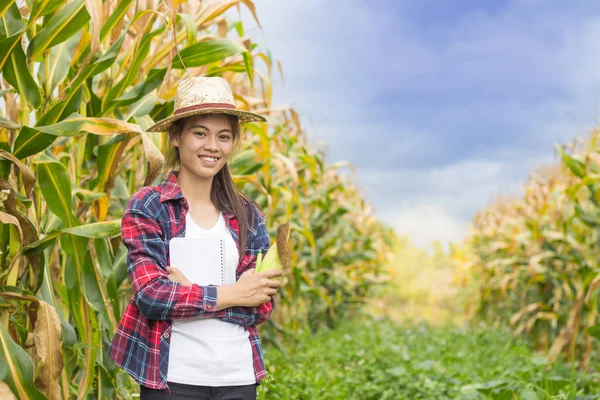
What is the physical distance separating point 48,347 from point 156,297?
20.7 inches

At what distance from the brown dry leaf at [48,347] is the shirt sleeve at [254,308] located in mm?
560

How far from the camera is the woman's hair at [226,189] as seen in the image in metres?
1.87

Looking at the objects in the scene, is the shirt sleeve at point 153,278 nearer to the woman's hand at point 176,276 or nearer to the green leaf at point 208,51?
the woman's hand at point 176,276

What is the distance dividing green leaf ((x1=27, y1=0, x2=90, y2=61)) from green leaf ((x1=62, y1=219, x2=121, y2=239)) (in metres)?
0.56

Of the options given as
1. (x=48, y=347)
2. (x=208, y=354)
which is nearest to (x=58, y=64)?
(x=48, y=347)

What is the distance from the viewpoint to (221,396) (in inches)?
68.4

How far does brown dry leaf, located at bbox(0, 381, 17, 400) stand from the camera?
1.86m

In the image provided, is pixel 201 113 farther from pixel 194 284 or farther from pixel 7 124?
pixel 7 124

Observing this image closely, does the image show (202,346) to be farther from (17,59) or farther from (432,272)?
(432,272)

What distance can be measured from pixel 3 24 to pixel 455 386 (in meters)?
2.73

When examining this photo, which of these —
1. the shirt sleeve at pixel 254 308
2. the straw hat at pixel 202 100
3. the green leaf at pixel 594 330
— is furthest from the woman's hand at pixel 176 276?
the green leaf at pixel 594 330

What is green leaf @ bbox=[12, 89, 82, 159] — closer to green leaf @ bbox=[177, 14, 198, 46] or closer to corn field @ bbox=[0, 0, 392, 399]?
corn field @ bbox=[0, 0, 392, 399]

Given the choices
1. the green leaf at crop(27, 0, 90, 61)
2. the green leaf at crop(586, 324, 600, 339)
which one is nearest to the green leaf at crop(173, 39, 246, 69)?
the green leaf at crop(27, 0, 90, 61)

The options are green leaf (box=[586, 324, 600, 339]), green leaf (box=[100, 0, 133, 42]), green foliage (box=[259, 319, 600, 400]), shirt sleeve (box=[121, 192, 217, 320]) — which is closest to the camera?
shirt sleeve (box=[121, 192, 217, 320])
